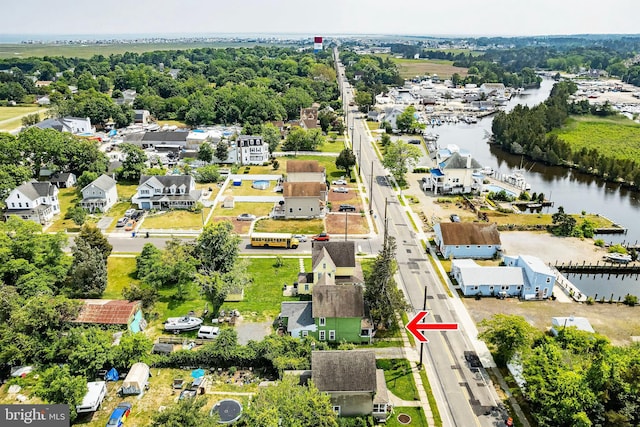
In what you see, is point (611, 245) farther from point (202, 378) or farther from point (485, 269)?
point (202, 378)

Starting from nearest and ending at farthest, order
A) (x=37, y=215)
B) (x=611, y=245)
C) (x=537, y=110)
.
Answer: (x=611, y=245) → (x=37, y=215) → (x=537, y=110)

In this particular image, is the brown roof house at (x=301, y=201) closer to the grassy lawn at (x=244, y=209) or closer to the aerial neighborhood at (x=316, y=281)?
the aerial neighborhood at (x=316, y=281)

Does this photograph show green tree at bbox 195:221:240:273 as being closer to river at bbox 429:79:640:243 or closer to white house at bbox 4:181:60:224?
white house at bbox 4:181:60:224

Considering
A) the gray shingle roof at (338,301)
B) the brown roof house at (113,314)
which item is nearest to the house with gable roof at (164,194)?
the brown roof house at (113,314)

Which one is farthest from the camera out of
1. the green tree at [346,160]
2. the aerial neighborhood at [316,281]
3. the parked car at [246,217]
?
the green tree at [346,160]

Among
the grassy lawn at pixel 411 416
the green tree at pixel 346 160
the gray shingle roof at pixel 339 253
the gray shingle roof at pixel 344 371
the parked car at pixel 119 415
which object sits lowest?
Result: the grassy lawn at pixel 411 416

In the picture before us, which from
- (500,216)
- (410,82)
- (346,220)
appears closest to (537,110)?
(500,216)
